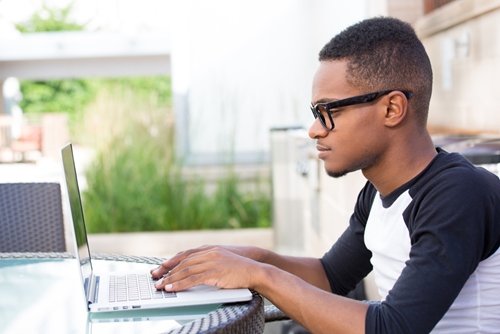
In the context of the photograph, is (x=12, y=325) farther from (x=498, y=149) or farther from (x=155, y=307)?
(x=498, y=149)

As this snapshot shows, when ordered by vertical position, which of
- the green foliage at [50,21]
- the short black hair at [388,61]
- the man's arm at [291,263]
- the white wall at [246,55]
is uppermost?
the green foliage at [50,21]

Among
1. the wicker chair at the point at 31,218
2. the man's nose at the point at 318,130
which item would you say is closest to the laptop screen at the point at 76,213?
the man's nose at the point at 318,130

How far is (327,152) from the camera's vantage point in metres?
1.52

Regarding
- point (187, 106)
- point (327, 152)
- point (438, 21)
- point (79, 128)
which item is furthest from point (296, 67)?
point (327, 152)

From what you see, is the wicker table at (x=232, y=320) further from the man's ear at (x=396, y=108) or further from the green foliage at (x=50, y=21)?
the green foliage at (x=50, y=21)

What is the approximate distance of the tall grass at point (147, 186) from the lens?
5906 mm

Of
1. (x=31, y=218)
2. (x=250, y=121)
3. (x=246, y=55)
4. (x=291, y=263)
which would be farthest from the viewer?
(x=246, y=55)

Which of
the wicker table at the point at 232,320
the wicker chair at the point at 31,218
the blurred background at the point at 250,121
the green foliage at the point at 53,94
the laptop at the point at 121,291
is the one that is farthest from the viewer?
the green foliage at the point at 53,94

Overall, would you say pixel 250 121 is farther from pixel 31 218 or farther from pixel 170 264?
A: pixel 170 264

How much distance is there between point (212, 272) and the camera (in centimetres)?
137

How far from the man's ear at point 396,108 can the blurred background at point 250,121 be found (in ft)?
3.63

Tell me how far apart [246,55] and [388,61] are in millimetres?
6147

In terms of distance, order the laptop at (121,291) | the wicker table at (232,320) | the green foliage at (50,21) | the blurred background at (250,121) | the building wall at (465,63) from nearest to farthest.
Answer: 1. the wicker table at (232,320)
2. the laptop at (121,291)
3. the building wall at (465,63)
4. the blurred background at (250,121)
5. the green foliage at (50,21)

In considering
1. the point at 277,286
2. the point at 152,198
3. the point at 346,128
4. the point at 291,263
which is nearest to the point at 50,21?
the point at 152,198
